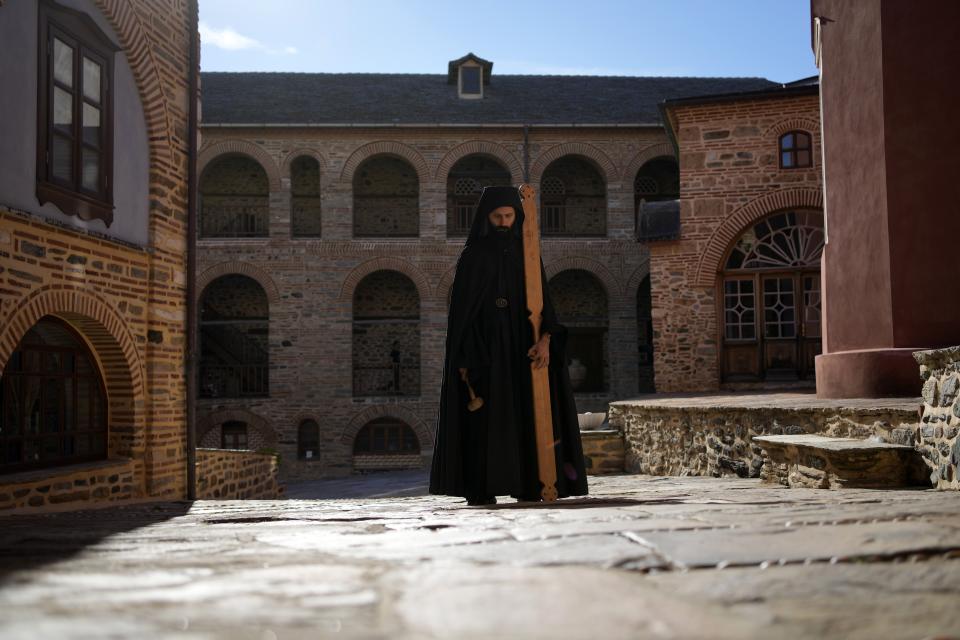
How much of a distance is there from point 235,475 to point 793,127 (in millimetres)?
10852

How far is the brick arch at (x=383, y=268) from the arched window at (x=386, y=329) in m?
1.42

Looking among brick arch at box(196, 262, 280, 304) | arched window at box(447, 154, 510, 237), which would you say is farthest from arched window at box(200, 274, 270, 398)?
arched window at box(447, 154, 510, 237)

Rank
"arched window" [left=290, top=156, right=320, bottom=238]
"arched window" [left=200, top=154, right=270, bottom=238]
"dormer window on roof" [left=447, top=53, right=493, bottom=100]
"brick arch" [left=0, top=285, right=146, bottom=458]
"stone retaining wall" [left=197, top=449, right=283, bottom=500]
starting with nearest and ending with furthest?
"brick arch" [left=0, top=285, right=146, bottom=458] < "stone retaining wall" [left=197, top=449, right=283, bottom=500] < "arched window" [left=200, top=154, right=270, bottom=238] < "arched window" [left=290, top=156, right=320, bottom=238] < "dormer window on roof" [left=447, top=53, right=493, bottom=100]

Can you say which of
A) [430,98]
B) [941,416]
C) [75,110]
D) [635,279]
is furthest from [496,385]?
[430,98]

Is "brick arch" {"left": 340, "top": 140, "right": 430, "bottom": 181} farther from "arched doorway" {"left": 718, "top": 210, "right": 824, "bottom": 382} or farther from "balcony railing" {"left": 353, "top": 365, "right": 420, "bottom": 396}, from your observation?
"arched doorway" {"left": 718, "top": 210, "right": 824, "bottom": 382}

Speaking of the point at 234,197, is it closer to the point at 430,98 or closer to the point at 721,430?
the point at 430,98

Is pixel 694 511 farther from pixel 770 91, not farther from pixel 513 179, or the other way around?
pixel 513 179

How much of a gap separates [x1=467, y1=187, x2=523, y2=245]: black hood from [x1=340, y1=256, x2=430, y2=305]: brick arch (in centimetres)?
1576

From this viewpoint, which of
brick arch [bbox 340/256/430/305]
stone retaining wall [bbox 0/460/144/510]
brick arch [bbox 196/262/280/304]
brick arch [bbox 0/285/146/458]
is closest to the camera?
stone retaining wall [bbox 0/460/144/510]

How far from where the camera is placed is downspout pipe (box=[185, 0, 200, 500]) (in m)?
8.88

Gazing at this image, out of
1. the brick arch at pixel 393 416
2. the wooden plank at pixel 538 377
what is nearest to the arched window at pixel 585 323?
the brick arch at pixel 393 416

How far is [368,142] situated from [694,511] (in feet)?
64.0

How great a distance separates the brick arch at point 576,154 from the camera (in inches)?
868

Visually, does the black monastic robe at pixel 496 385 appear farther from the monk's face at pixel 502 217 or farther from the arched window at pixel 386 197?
the arched window at pixel 386 197
